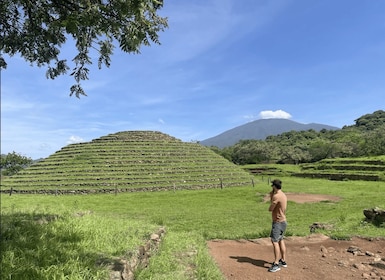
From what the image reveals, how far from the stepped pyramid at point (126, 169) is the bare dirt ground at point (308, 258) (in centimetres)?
2656

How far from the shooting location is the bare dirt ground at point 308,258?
6.68 metres

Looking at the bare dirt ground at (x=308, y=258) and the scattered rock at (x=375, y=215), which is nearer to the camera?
the bare dirt ground at (x=308, y=258)

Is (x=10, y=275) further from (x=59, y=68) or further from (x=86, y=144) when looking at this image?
(x=86, y=144)

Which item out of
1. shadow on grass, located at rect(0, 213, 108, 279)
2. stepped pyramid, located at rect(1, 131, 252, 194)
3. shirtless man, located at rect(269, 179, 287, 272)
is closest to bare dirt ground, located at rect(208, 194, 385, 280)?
shirtless man, located at rect(269, 179, 287, 272)

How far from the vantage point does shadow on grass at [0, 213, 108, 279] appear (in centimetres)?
461

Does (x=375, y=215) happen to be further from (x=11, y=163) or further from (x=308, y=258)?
(x=11, y=163)

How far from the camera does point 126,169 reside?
43625 millimetres

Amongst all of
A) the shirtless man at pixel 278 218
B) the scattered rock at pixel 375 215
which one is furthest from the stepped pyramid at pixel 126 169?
the shirtless man at pixel 278 218

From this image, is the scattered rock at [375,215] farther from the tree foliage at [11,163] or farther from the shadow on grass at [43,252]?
the tree foliage at [11,163]

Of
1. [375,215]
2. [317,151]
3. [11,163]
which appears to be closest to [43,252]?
[375,215]

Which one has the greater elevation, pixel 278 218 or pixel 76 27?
pixel 76 27

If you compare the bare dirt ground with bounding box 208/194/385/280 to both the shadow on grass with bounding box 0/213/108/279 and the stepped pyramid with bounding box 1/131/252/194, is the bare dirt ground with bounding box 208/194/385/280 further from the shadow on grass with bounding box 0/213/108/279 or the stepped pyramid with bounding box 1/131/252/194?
the stepped pyramid with bounding box 1/131/252/194

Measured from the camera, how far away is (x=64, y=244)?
6422 millimetres

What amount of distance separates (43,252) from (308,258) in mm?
6378
